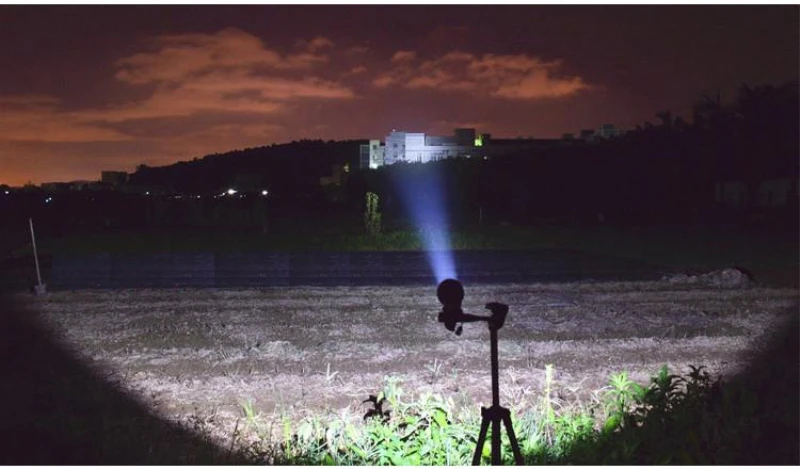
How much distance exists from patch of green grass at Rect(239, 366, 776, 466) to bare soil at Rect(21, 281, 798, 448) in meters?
0.67

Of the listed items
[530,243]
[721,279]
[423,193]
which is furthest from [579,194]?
[721,279]

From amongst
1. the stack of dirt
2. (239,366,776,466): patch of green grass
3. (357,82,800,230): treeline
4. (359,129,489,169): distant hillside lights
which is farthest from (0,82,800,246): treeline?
(359,129,489,169): distant hillside lights

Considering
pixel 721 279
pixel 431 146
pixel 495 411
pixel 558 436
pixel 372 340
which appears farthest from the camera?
pixel 431 146

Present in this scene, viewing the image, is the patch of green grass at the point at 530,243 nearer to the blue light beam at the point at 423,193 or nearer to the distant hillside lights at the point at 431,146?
the blue light beam at the point at 423,193

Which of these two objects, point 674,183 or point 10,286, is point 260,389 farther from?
point 674,183

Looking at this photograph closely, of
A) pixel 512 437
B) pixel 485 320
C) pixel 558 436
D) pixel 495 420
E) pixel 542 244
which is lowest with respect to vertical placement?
pixel 558 436

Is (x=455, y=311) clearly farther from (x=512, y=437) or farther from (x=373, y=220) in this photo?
(x=373, y=220)

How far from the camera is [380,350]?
287 inches

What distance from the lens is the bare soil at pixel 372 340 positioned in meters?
5.89

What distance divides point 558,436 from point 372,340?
3.58 m

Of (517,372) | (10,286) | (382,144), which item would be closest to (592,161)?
(10,286)

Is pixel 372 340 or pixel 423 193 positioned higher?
pixel 423 193

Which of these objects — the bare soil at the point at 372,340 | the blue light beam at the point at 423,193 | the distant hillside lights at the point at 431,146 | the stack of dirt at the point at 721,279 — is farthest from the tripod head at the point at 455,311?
the distant hillside lights at the point at 431,146

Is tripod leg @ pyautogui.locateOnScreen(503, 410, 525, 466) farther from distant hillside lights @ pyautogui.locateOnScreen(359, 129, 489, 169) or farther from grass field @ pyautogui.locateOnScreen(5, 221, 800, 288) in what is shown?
distant hillside lights @ pyautogui.locateOnScreen(359, 129, 489, 169)
